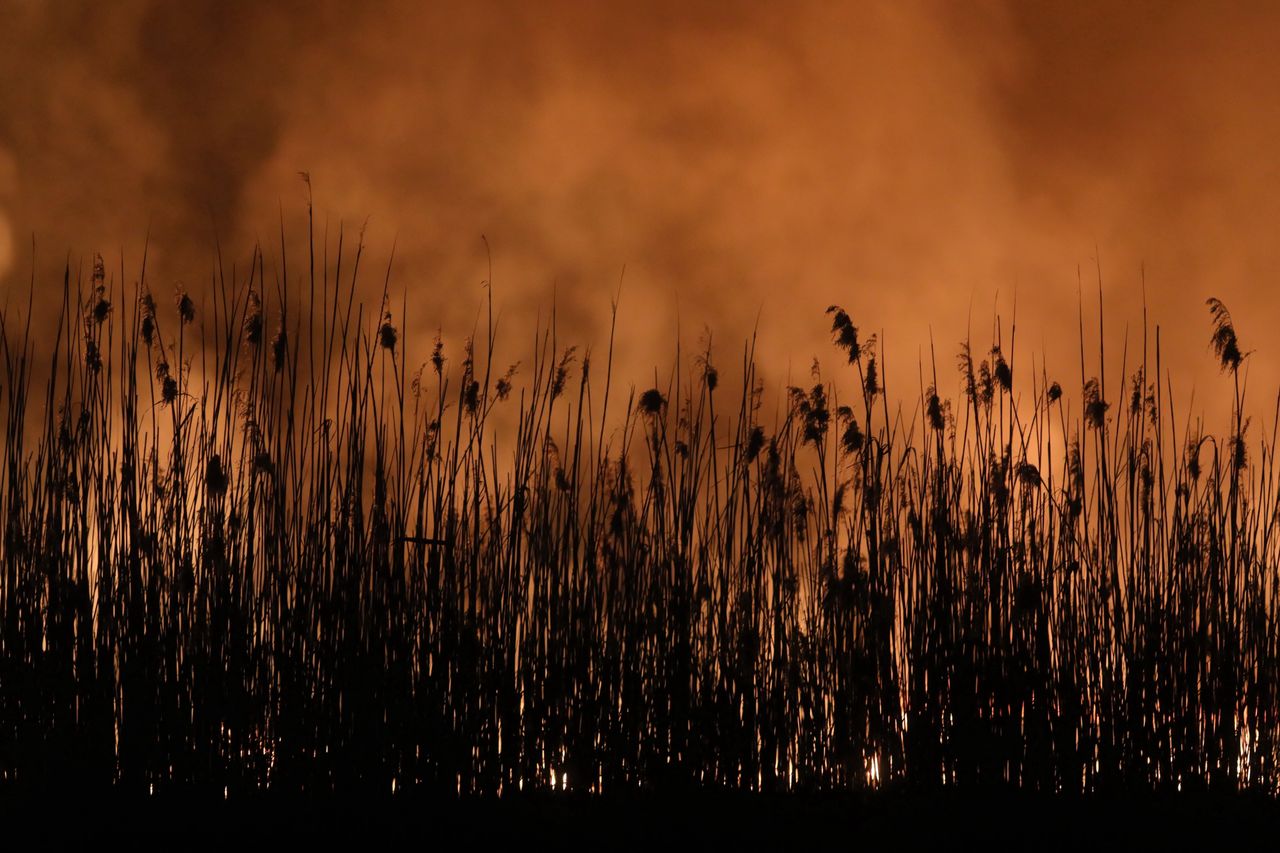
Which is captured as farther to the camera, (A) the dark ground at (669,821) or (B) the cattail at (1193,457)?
(B) the cattail at (1193,457)

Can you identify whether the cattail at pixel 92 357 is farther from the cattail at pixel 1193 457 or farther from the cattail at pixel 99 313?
the cattail at pixel 1193 457

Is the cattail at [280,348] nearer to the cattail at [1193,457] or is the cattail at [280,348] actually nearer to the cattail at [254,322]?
the cattail at [254,322]

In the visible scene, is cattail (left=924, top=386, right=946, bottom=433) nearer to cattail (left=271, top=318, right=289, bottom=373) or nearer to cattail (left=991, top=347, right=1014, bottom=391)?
cattail (left=991, top=347, right=1014, bottom=391)

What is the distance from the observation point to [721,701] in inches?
105

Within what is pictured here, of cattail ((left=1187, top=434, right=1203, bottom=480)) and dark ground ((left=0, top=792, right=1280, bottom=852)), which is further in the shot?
cattail ((left=1187, top=434, right=1203, bottom=480))

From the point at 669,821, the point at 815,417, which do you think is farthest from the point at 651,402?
the point at 669,821

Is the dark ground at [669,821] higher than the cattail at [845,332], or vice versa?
the cattail at [845,332]

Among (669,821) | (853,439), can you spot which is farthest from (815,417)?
(669,821)

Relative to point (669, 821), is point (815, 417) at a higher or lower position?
higher

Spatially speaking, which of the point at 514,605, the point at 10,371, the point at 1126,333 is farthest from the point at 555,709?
the point at 1126,333

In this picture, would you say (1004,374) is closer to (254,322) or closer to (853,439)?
(853,439)

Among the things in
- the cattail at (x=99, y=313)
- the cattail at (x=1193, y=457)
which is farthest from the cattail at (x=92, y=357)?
the cattail at (x=1193, y=457)

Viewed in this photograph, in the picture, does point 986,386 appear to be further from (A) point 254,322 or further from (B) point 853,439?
(A) point 254,322

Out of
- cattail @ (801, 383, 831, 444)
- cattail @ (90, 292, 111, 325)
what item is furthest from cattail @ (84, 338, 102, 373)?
cattail @ (801, 383, 831, 444)
